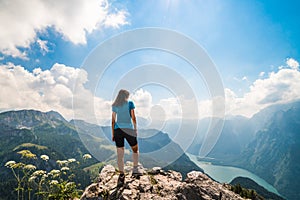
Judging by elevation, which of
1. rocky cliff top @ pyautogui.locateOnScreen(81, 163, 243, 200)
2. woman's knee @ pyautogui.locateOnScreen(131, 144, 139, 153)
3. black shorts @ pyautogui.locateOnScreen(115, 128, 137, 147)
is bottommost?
rocky cliff top @ pyautogui.locateOnScreen(81, 163, 243, 200)

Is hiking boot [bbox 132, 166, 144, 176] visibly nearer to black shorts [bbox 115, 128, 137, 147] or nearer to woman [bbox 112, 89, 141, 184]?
woman [bbox 112, 89, 141, 184]

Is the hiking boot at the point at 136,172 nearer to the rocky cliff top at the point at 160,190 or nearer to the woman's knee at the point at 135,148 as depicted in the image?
the rocky cliff top at the point at 160,190

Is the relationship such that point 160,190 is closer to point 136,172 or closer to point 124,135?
point 136,172

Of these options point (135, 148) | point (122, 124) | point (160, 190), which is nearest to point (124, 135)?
point (122, 124)

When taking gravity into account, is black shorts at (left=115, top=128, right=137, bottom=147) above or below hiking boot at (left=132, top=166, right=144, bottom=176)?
above

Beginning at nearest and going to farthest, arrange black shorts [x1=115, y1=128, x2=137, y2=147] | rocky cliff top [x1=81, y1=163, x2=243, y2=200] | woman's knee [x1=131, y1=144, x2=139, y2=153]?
rocky cliff top [x1=81, y1=163, x2=243, y2=200]
black shorts [x1=115, y1=128, x2=137, y2=147]
woman's knee [x1=131, y1=144, x2=139, y2=153]

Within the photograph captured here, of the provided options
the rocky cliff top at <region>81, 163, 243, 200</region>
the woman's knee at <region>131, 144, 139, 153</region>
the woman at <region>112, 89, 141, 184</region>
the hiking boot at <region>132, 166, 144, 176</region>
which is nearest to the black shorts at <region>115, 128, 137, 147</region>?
the woman at <region>112, 89, 141, 184</region>

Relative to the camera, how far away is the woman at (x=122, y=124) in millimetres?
7531

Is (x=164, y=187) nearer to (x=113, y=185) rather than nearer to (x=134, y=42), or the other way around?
(x=113, y=185)

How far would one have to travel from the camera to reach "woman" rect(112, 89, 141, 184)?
7531 millimetres

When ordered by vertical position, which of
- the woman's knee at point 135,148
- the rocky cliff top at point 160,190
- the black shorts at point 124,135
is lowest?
the rocky cliff top at point 160,190

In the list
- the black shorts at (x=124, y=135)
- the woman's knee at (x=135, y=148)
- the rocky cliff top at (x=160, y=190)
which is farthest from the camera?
the woman's knee at (x=135, y=148)

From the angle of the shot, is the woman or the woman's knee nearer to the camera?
the woman

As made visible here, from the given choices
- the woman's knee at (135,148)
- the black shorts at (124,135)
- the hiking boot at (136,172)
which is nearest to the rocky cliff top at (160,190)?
the hiking boot at (136,172)
